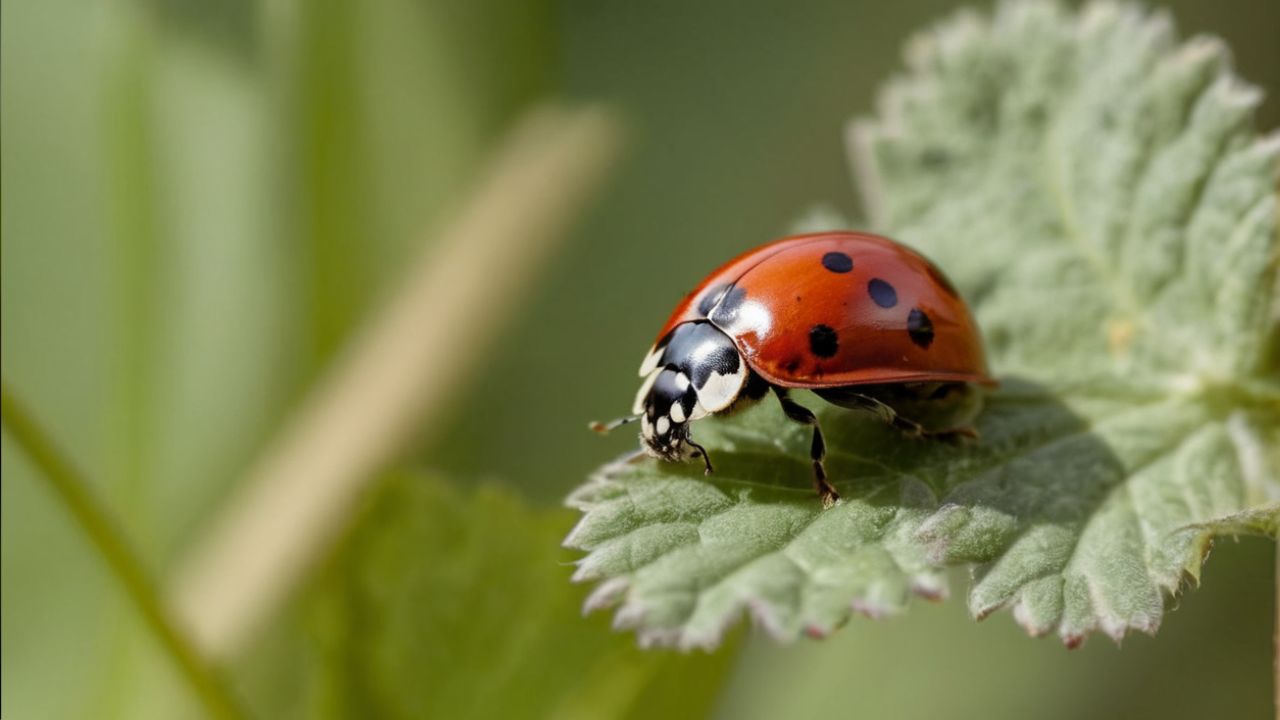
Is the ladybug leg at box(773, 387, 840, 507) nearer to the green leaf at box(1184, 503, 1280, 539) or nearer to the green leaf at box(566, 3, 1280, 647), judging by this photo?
the green leaf at box(566, 3, 1280, 647)

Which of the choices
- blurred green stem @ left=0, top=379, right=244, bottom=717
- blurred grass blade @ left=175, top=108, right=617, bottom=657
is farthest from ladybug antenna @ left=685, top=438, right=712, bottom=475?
blurred grass blade @ left=175, top=108, right=617, bottom=657

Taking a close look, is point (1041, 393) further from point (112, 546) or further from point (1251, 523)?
point (112, 546)

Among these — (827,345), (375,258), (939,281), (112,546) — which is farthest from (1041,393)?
(375,258)

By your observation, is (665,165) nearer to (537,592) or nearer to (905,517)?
(537,592)

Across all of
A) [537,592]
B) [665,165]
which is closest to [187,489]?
[537,592]

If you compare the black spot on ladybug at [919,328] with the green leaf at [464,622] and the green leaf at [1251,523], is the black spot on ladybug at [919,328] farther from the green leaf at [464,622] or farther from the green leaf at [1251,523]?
the green leaf at [464,622]
